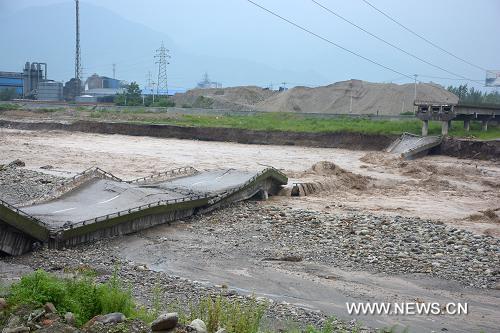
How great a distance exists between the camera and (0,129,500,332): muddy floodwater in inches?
478

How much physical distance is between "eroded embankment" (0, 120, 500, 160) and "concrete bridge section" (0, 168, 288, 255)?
24.6m

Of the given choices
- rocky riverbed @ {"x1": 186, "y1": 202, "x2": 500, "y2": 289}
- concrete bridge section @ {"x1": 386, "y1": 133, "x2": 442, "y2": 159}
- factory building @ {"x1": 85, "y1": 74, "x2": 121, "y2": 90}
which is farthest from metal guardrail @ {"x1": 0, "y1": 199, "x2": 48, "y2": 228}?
factory building @ {"x1": 85, "y1": 74, "x2": 121, "y2": 90}

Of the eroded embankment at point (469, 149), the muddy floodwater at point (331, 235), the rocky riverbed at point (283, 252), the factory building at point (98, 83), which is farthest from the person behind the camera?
the factory building at point (98, 83)

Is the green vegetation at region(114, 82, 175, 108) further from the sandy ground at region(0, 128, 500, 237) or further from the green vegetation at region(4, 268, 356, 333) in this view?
the green vegetation at region(4, 268, 356, 333)

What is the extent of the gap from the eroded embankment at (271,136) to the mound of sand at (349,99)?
82.1 feet

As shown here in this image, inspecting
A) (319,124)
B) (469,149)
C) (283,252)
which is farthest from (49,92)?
(283,252)

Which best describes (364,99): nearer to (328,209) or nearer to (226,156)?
(226,156)

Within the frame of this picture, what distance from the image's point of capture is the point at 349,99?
3292 inches

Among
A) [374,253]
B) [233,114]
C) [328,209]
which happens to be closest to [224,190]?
[328,209]

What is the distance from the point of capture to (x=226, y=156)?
43406mm

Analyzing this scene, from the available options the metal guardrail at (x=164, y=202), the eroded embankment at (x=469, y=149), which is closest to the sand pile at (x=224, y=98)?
the eroded embankment at (x=469, y=149)

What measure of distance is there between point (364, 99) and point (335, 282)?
72384 millimetres

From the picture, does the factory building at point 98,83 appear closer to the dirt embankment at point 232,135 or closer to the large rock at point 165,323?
the dirt embankment at point 232,135

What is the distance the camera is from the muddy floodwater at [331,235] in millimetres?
12141
